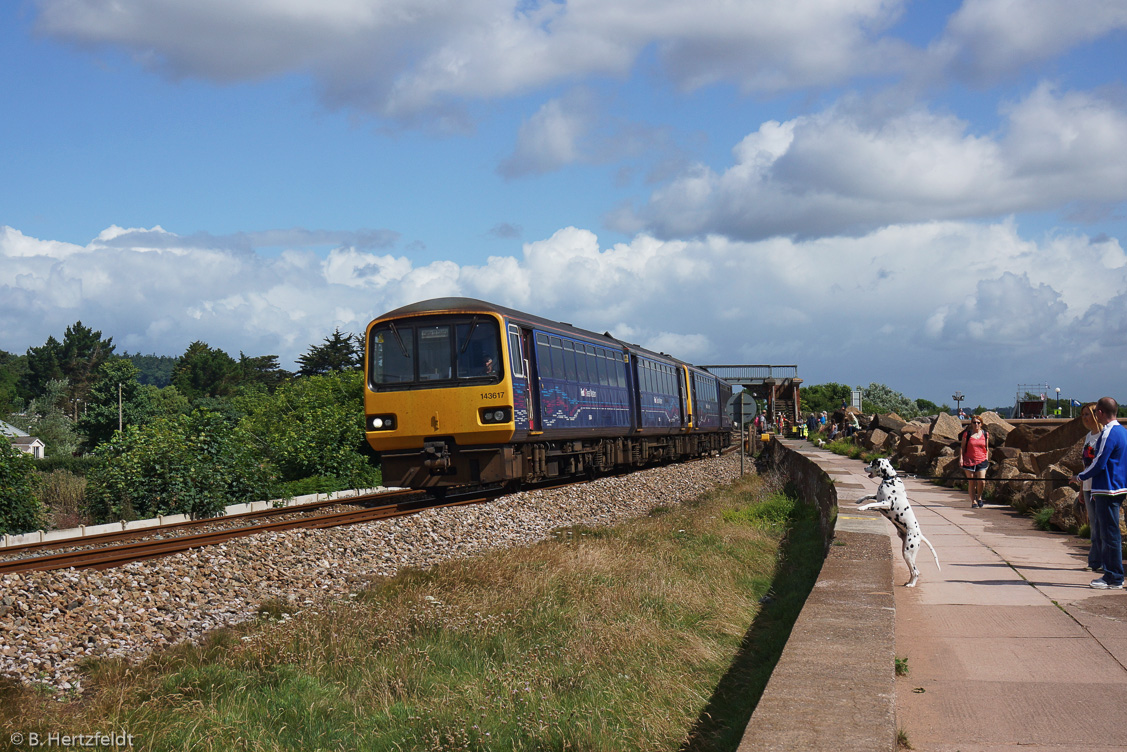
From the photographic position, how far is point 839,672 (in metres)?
4.41

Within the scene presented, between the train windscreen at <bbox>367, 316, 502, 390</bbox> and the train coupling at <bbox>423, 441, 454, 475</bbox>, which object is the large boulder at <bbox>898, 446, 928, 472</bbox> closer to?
the train windscreen at <bbox>367, 316, 502, 390</bbox>

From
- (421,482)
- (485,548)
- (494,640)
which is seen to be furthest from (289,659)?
(421,482)

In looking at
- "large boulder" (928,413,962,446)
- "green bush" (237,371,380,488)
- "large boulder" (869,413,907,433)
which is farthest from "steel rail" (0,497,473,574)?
"large boulder" (869,413,907,433)

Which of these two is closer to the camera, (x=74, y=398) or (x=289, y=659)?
(x=289, y=659)

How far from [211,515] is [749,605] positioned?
12.0m

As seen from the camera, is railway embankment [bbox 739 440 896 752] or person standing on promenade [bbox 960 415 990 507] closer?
railway embankment [bbox 739 440 896 752]

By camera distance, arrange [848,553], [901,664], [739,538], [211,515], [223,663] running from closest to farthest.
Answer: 1. [901,664]
2. [223,663]
3. [848,553]
4. [739,538]
5. [211,515]

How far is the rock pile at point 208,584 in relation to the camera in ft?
23.1

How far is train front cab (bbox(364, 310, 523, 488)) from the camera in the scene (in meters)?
16.1

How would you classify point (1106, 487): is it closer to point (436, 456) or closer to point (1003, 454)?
point (436, 456)

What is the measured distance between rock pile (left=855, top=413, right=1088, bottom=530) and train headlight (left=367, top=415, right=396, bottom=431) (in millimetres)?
9396

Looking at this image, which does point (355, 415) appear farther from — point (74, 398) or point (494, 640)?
point (74, 398)

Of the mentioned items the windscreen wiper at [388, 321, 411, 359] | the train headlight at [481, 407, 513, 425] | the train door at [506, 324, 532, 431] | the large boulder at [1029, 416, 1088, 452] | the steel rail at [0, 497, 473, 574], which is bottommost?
the steel rail at [0, 497, 473, 574]

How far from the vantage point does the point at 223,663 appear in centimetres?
661
